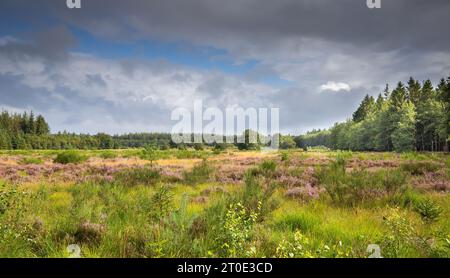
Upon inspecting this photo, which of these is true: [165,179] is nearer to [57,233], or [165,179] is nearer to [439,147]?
[57,233]

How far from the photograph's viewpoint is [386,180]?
28.9ft

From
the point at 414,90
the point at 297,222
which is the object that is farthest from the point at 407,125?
the point at 297,222

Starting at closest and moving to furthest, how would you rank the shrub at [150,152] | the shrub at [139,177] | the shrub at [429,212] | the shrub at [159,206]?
the shrub at [159,206] → the shrub at [429,212] → the shrub at [139,177] → the shrub at [150,152]

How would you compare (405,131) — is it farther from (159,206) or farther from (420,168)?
(159,206)

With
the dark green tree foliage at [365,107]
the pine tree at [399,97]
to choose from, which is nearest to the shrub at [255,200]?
the pine tree at [399,97]

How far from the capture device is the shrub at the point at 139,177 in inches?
451

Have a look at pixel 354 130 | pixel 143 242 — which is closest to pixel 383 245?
pixel 143 242

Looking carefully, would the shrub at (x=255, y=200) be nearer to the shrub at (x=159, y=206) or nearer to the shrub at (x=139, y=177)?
the shrub at (x=159, y=206)

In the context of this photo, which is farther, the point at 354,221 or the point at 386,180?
the point at 386,180

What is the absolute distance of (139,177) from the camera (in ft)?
39.4

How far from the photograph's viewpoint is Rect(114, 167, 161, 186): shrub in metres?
11.5

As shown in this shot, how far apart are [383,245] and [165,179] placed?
967 centimetres

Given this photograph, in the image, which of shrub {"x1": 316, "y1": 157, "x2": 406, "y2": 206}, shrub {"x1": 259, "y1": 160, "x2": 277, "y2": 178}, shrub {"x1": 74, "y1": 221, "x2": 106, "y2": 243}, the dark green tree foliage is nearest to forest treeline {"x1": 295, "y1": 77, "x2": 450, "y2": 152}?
the dark green tree foliage
